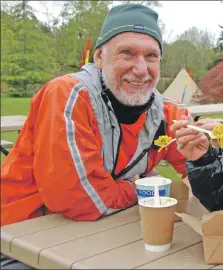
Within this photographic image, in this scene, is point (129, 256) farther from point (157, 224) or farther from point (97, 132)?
point (97, 132)

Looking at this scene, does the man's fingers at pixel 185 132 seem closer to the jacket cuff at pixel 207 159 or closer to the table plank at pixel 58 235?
the jacket cuff at pixel 207 159

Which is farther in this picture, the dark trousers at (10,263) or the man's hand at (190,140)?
the man's hand at (190,140)

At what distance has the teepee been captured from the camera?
92.1 inches

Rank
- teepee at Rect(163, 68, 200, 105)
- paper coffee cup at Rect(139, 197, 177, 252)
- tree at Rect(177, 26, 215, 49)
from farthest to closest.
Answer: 1. teepee at Rect(163, 68, 200, 105)
2. tree at Rect(177, 26, 215, 49)
3. paper coffee cup at Rect(139, 197, 177, 252)

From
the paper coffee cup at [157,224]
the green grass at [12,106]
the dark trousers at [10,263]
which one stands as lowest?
the dark trousers at [10,263]

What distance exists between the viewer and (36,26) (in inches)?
44.4

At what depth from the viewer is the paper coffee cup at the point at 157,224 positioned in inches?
44.5

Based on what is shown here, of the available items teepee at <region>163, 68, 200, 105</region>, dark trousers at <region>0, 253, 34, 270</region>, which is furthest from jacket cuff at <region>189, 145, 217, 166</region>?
teepee at <region>163, 68, 200, 105</region>

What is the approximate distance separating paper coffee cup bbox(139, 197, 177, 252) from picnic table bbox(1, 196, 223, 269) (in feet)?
0.07

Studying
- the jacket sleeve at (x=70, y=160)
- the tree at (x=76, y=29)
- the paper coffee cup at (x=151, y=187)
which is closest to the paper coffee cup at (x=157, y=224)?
the paper coffee cup at (x=151, y=187)

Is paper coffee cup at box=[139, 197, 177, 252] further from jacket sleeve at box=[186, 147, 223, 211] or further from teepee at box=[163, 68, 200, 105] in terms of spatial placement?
teepee at box=[163, 68, 200, 105]

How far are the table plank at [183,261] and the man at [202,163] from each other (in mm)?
238

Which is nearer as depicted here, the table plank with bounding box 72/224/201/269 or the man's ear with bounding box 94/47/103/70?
the table plank with bounding box 72/224/201/269

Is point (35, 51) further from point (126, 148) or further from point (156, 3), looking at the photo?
point (156, 3)
